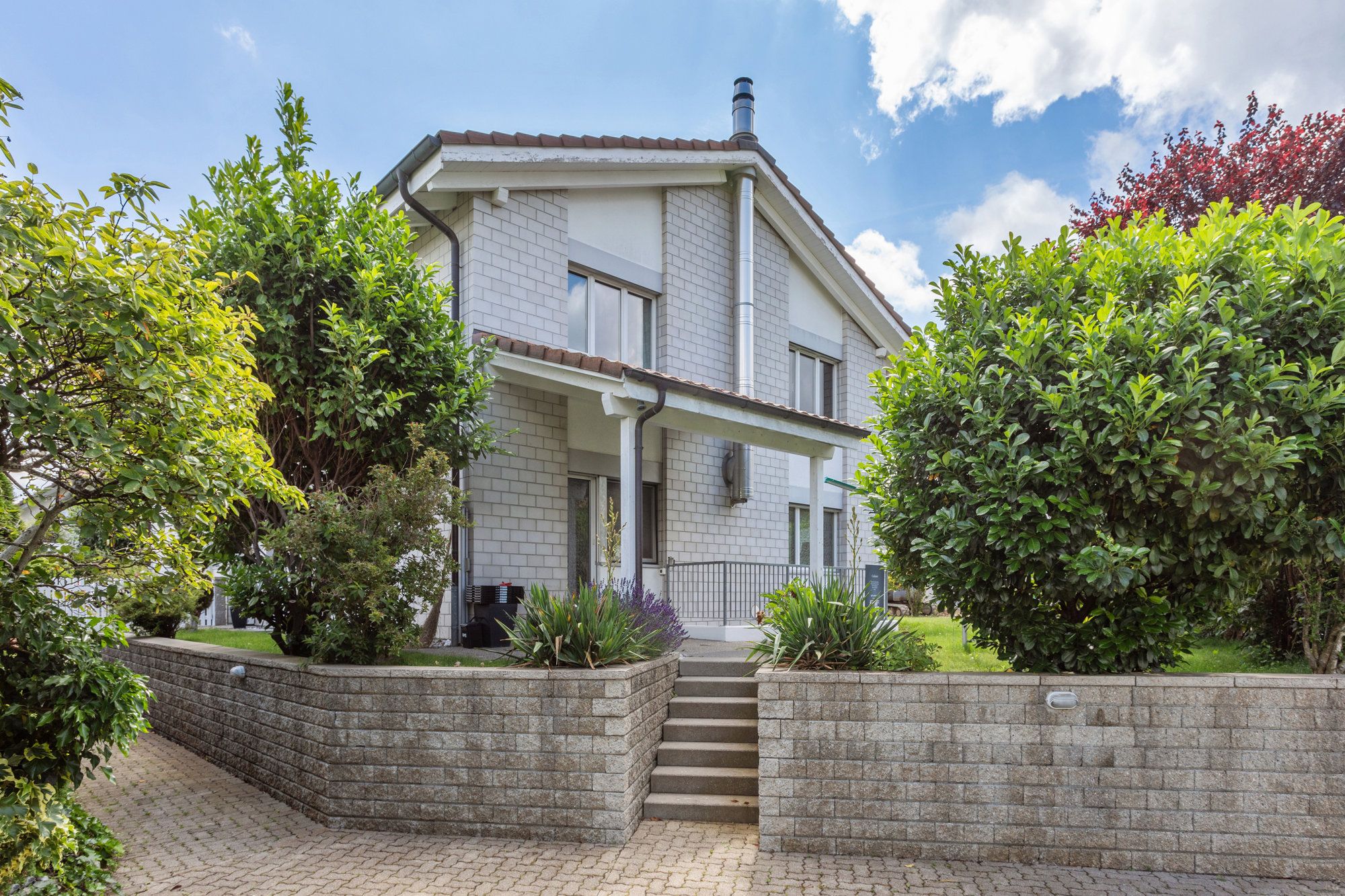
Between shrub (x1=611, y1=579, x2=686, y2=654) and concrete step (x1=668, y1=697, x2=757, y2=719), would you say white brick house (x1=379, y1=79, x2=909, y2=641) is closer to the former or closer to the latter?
shrub (x1=611, y1=579, x2=686, y2=654)

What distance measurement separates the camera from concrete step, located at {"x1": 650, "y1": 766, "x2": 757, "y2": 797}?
5.80 metres

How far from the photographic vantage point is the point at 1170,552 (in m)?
4.86

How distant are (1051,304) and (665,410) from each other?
522 centimetres

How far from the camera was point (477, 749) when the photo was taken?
5.38 metres

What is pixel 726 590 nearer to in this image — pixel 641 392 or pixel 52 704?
pixel 641 392

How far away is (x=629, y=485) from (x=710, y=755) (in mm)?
3832

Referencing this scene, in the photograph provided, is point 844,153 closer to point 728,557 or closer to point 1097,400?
point 728,557

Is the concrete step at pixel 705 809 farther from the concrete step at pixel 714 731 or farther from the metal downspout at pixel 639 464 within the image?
the metal downspout at pixel 639 464

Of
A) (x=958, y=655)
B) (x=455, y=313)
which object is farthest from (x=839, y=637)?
(x=455, y=313)

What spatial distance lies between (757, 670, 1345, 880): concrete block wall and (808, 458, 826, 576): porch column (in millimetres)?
5977

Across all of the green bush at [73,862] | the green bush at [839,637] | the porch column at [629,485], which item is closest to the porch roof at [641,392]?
the porch column at [629,485]

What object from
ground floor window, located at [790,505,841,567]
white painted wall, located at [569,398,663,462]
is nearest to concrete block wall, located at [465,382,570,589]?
white painted wall, located at [569,398,663,462]

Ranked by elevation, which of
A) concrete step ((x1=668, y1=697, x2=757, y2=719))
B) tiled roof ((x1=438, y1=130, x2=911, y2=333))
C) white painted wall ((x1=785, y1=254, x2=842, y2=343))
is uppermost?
tiled roof ((x1=438, y1=130, x2=911, y2=333))

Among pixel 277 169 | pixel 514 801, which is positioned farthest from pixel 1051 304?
pixel 277 169
